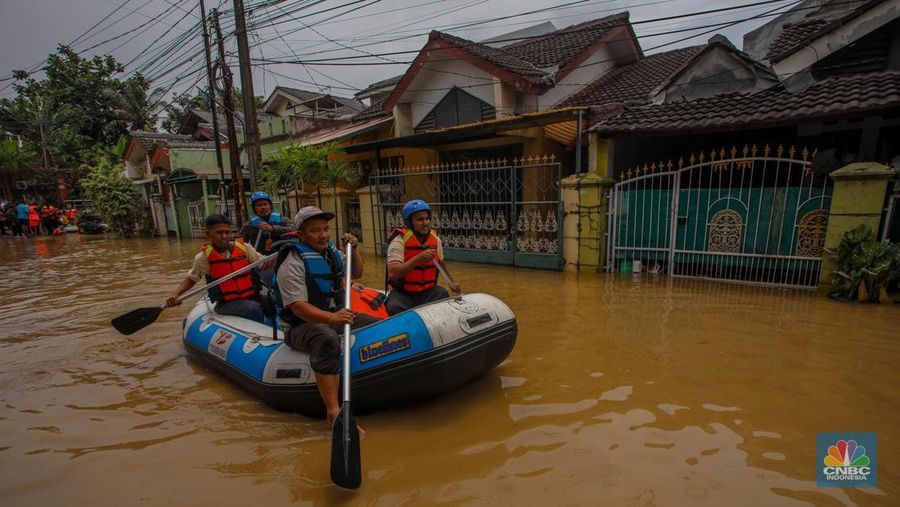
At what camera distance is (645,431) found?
9.67 ft

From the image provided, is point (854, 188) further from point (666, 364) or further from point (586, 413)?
point (586, 413)

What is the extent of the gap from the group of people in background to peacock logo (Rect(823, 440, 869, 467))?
92.6 feet

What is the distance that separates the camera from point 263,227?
5.86 m

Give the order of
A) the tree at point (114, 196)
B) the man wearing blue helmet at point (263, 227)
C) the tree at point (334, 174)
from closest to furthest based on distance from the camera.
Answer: the man wearing blue helmet at point (263, 227)
the tree at point (334, 174)
the tree at point (114, 196)

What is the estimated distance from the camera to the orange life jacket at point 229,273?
456 cm

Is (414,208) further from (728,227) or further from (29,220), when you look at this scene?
(29,220)

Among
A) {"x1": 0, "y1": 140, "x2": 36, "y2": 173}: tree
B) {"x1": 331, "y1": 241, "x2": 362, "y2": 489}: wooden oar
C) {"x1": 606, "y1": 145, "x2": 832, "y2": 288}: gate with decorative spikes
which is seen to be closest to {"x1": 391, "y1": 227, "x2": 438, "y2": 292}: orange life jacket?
{"x1": 331, "y1": 241, "x2": 362, "y2": 489}: wooden oar

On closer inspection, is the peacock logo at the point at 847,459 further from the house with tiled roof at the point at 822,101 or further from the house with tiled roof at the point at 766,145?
the house with tiled roof at the point at 822,101

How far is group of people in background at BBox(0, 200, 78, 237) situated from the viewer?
2061cm

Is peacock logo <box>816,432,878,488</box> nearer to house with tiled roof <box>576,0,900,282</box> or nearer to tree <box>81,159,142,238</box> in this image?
house with tiled roof <box>576,0,900,282</box>

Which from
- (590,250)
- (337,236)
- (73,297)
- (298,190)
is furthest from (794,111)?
(73,297)

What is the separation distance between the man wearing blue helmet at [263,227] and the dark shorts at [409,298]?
2417 millimetres

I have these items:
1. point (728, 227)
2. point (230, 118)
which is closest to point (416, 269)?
point (728, 227)

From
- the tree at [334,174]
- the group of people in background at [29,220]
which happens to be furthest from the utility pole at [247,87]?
the group of people in background at [29,220]
